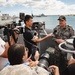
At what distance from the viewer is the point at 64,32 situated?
4586mm

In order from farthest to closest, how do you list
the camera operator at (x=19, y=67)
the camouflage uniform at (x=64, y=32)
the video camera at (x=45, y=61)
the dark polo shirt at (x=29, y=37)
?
the camouflage uniform at (x=64, y=32)
the dark polo shirt at (x=29, y=37)
the video camera at (x=45, y=61)
the camera operator at (x=19, y=67)

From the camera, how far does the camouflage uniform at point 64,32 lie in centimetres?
455

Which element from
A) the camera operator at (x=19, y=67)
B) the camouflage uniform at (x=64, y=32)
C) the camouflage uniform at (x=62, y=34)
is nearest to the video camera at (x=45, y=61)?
the camera operator at (x=19, y=67)

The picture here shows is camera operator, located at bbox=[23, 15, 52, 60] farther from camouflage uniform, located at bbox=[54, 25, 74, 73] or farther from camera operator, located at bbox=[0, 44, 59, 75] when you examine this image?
camera operator, located at bbox=[0, 44, 59, 75]

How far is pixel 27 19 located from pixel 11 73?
2531 mm

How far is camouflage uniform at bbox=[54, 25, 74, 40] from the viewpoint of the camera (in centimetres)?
455

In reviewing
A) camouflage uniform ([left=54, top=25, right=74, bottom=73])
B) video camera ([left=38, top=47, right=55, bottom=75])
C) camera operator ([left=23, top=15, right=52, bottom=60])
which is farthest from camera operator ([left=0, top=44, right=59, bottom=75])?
camouflage uniform ([left=54, top=25, right=74, bottom=73])

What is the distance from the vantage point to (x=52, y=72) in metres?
2.11

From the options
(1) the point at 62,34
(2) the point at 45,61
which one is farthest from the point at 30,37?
(2) the point at 45,61

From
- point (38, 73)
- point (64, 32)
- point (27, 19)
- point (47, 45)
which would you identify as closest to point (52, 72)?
point (38, 73)

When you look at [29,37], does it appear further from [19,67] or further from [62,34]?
[19,67]

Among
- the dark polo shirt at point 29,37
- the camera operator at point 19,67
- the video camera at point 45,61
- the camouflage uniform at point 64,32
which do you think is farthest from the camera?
the camouflage uniform at point 64,32

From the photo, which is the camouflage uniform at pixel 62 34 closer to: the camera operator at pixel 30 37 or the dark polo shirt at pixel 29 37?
the camera operator at pixel 30 37

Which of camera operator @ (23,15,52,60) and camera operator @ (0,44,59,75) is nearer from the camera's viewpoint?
camera operator @ (0,44,59,75)
